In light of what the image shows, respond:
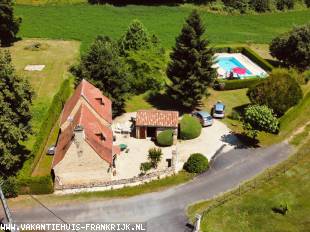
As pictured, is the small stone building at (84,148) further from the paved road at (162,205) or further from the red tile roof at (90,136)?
the paved road at (162,205)

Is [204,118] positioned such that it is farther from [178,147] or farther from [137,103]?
[137,103]

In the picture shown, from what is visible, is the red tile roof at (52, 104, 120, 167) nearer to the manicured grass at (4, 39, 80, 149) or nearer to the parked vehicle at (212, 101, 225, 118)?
the manicured grass at (4, 39, 80, 149)

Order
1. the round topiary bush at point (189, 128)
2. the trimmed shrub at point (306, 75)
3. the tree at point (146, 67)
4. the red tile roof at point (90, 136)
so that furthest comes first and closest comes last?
the trimmed shrub at point (306, 75), the tree at point (146, 67), the round topiary bush at point (189, 128), the red tile roof at point (90, 136)

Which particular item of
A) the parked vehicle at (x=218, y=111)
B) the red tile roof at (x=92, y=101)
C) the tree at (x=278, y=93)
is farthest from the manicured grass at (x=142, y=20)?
the red tile roof at (x=92, y=101)

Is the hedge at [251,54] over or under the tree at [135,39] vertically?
under

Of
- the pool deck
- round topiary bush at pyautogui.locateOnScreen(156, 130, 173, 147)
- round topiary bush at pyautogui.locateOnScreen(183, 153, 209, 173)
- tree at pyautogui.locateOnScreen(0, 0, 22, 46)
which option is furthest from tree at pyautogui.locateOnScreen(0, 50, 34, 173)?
tree at pyautogui.locateOnScreen(0, 0, 22, 46)

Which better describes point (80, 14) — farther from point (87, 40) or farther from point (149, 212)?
point (149, 212)

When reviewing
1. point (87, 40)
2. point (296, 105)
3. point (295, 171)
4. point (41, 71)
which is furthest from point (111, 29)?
point (295, 171)
